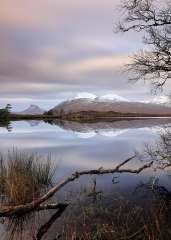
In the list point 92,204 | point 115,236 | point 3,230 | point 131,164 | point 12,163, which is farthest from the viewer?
point 131,164

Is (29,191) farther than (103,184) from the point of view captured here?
No

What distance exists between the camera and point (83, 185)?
12383mm

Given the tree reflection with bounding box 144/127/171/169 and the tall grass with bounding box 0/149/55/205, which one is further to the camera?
the tree reflection with bounding box 144/127/171/169

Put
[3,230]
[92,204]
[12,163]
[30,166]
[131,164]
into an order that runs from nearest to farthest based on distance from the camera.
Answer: [3,230] < [92,204] < [12,163] < [30,166] < [131,164]

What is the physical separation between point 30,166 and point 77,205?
2940 millimetres

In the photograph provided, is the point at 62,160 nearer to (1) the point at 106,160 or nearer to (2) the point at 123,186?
(1) the point at 106,160

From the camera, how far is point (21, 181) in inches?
400

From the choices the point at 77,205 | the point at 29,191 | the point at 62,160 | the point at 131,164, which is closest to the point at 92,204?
the point at 77,205

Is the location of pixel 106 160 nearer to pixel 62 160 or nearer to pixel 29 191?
pixel 62 160

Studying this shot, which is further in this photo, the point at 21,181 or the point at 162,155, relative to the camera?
the point at 162,155

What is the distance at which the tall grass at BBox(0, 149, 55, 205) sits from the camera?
378 inches

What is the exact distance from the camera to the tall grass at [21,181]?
9.61 metres

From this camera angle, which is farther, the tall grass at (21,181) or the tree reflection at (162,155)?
the tree reflection at (162,155)

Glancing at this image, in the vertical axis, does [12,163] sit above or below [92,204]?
above
